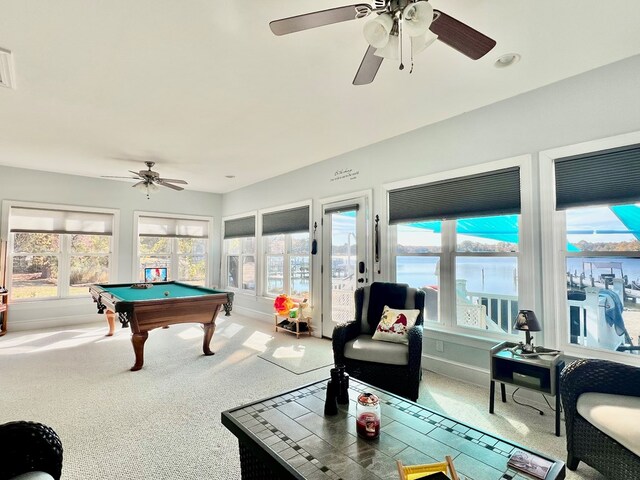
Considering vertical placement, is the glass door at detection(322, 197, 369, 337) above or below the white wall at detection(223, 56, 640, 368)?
below

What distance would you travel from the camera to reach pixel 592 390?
6.37 ft

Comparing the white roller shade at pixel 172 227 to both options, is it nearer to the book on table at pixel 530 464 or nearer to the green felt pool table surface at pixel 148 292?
the green felt pool table surface at pixel 148 292

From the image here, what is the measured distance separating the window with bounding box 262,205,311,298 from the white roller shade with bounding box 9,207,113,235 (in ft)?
10.3

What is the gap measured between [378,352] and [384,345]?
10 centimetres

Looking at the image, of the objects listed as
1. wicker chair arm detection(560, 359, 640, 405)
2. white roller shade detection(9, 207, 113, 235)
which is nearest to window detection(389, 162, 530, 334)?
wicker chair arm detection(560, 359, 640, 405)

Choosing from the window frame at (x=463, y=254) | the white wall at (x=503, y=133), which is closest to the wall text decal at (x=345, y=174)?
the white wall at (x=503, y=133)

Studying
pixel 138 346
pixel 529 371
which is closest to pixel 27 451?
pixel 138 346

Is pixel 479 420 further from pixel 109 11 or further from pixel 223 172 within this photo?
pixel 223 172

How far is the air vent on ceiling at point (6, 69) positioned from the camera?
2399 mm

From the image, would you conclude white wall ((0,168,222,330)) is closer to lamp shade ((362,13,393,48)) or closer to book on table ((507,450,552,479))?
lamp shade ((362,13,393,48))

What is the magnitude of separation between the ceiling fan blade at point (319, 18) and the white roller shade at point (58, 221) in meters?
6.29

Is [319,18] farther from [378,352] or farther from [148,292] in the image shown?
[148,292]

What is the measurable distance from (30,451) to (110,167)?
5.32 m

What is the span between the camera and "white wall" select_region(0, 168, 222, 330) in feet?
18.2
